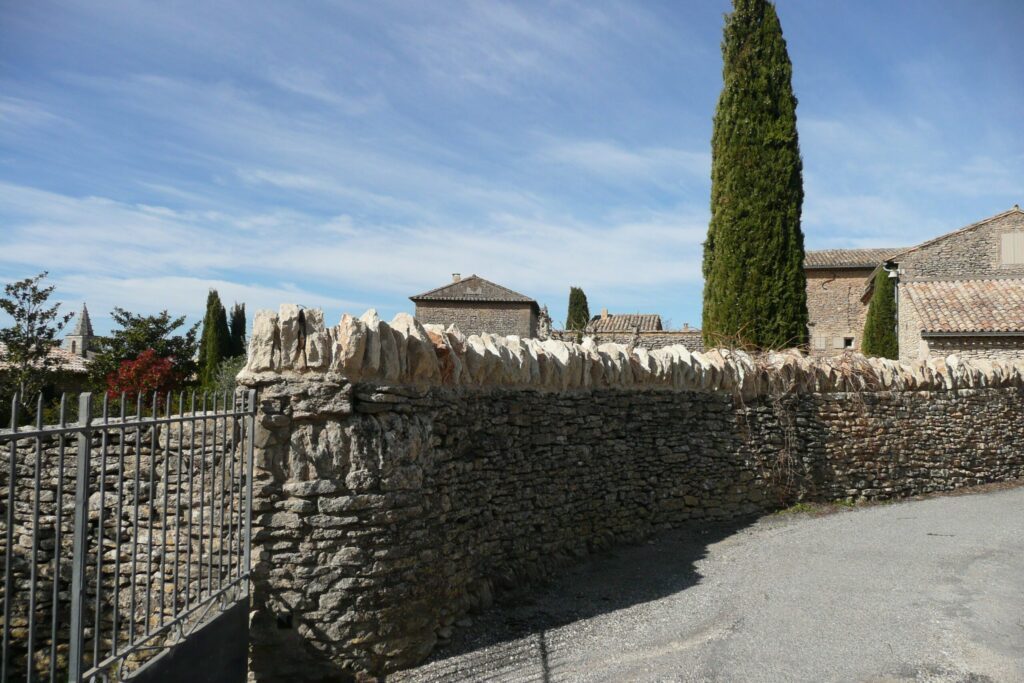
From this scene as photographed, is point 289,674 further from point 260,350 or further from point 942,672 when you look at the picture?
point 942,672

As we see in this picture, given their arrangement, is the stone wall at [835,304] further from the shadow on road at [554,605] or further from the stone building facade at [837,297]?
the shadow on road at [554,605]

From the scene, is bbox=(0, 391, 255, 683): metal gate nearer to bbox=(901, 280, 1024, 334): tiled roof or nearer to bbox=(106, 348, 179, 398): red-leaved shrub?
bbox=(106, 348, 179, 398): red-leaved shrub

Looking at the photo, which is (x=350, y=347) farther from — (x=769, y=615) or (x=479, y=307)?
(x=479, y=307)

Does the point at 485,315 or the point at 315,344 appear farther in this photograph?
the point at 485,315

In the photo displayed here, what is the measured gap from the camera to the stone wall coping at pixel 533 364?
5.00 meters

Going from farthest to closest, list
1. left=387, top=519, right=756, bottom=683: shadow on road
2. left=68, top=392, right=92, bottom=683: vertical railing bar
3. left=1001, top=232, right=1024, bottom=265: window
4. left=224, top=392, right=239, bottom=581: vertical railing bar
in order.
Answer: left=1001, top=232, right=1024, bottom=265: window < left=387, top=519, right=756, bottom=683: shadow on road < left=224, top=392, right=239, bottom=581: vertical railing bar < left=68, top=392, right=92, bottom=683: vertical railing bar

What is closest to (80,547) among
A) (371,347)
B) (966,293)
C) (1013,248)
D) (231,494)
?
(231,494)

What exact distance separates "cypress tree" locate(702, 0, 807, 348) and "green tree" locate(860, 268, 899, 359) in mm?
8508

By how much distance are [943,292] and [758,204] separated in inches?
265

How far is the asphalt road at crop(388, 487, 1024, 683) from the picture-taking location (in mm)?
5194

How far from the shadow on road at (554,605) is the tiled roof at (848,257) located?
→ 89.1ft

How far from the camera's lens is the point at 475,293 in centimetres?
3638

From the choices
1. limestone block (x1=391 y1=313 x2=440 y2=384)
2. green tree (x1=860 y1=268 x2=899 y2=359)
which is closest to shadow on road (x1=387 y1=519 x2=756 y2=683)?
limestone block (x1=391 y1=313 x2=440 y2=384)

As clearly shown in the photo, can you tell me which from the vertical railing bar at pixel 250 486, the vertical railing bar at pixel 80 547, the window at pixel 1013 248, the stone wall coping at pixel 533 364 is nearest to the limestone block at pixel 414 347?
the stone wall coping at pixel 533 364
